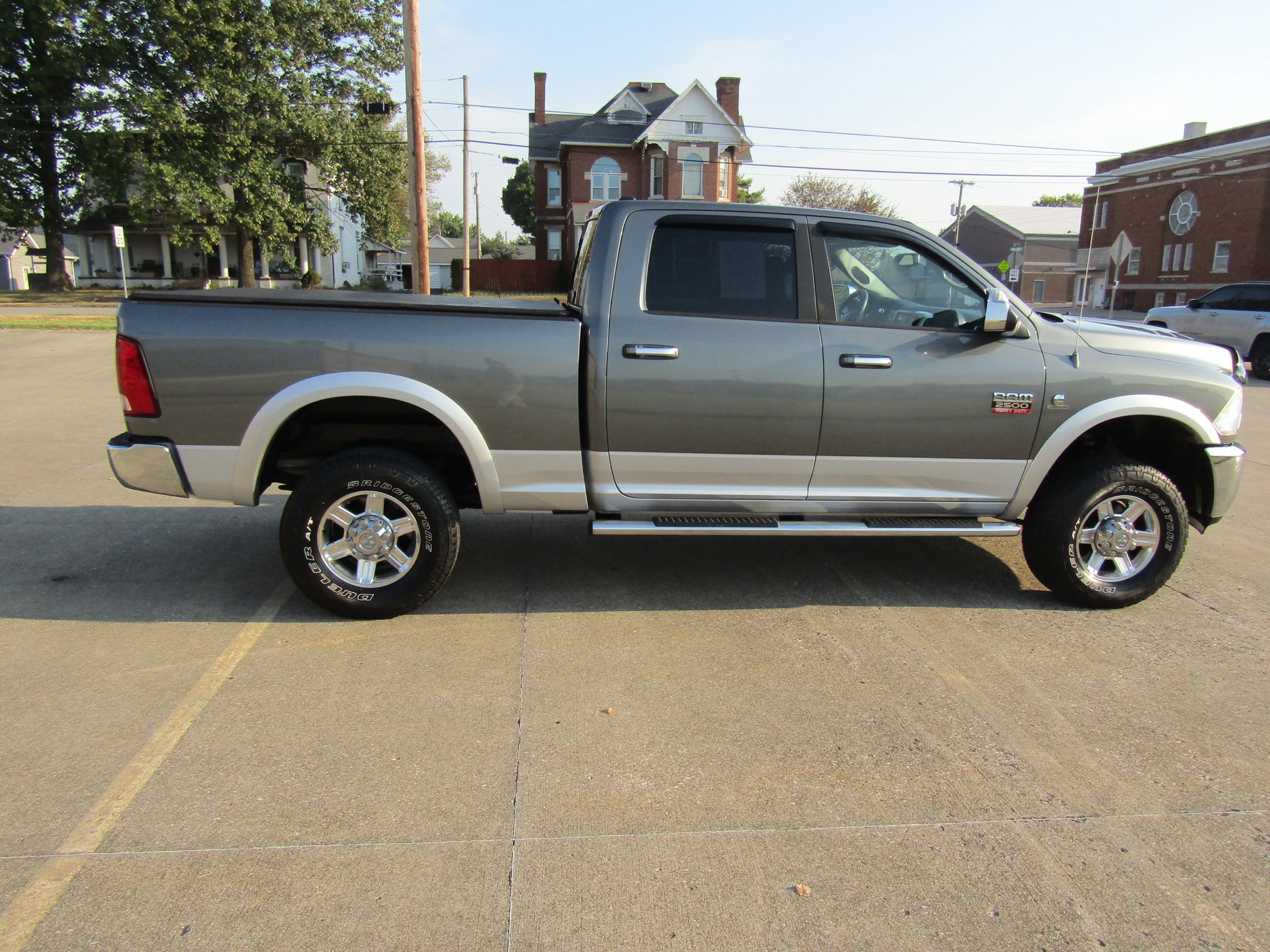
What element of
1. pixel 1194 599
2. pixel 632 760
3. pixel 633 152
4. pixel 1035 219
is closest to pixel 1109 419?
pixel 1194 599

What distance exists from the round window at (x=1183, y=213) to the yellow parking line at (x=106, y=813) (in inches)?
1950

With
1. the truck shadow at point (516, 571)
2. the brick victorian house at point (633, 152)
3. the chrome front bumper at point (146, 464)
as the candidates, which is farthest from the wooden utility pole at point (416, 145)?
the brick victorian house at point (633, 152)

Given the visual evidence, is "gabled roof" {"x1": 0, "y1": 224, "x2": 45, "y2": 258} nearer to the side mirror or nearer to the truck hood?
the side mirror

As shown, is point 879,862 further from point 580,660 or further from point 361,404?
point 361,404

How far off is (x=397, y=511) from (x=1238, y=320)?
19485mm

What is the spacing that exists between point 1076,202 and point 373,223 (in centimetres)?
10380

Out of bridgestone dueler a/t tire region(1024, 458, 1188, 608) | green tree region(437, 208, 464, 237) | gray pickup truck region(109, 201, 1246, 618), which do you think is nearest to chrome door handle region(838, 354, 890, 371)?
gray pickup truck region(109, 201, 1246, 618)

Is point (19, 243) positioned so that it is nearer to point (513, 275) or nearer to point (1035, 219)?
point (513, 275)

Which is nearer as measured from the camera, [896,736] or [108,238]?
[896,736]

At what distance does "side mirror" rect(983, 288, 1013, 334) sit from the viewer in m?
4.54

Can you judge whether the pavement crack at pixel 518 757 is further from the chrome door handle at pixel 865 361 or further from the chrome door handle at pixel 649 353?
the chrome door handle at pixel 865 361

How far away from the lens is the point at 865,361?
15.3 ft

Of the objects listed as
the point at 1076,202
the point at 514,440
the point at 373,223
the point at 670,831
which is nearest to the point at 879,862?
the point at 670,831

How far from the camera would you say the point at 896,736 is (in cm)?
360
